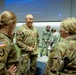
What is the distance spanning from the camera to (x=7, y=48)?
2.03m

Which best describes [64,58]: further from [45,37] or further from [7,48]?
[45,37]

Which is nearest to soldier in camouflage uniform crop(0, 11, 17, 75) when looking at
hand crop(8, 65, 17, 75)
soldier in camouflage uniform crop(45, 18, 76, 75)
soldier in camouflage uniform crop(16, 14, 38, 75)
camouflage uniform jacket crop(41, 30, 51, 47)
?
hand crop(8, 65, 17, 75)

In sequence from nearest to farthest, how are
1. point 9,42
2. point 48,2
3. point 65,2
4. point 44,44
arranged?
Answer: point 9,42 < point 44,44 < point 65,2 < point 48,2

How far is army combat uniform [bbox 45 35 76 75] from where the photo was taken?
2.13m

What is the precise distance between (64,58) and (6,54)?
585 mm

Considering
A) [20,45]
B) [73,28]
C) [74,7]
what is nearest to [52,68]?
[73,28]

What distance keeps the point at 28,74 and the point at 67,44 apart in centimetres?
256

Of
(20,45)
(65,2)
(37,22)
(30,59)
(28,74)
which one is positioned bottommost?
(28,74)

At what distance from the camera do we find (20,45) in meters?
4.35

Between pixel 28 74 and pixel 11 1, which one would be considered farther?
pixel 11 1

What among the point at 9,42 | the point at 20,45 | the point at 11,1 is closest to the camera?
the point at 9,42

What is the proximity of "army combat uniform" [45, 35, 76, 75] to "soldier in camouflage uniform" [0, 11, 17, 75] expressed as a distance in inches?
15.7

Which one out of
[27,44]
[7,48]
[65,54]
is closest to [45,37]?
[27,44]

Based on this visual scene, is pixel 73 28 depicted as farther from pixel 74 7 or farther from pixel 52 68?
pixel 74 7
